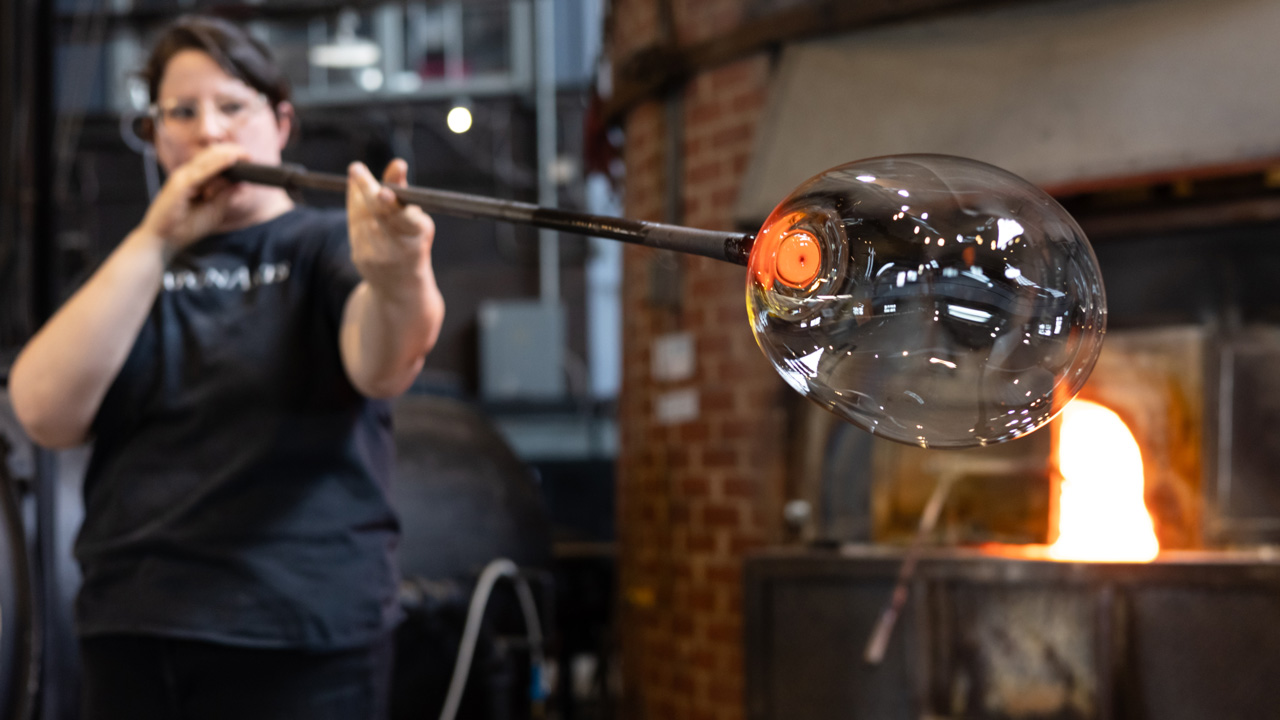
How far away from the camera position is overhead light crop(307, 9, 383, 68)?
8.38 metres

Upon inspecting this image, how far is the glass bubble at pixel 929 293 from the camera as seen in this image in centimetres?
60

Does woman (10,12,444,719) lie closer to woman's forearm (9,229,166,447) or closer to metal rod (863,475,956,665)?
woman's forearm (9,229,166,447)

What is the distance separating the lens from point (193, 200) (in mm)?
1244

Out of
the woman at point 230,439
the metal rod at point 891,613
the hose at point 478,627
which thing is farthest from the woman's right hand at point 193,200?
the metal rod at point 891,613

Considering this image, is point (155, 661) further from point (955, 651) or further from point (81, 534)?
point (955, 651)

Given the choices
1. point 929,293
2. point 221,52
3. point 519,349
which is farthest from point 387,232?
point 519,349

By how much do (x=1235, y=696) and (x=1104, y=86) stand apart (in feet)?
3.97

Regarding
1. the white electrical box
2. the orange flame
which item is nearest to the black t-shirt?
the orange flame

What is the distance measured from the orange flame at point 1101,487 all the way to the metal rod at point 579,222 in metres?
1.84

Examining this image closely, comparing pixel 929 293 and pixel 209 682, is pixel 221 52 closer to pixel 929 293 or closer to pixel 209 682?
pixel 209 682

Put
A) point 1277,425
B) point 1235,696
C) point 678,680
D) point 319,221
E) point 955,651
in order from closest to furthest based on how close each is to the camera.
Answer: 1. point 319,221
2. point 1235,696
3. point 955,651
4. point 1277,425
5. point 678,680

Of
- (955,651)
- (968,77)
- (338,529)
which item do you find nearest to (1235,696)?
(955,651)

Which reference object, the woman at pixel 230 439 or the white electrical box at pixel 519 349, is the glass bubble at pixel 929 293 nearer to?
the woman at pixel 230 439

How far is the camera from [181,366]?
1236mm
